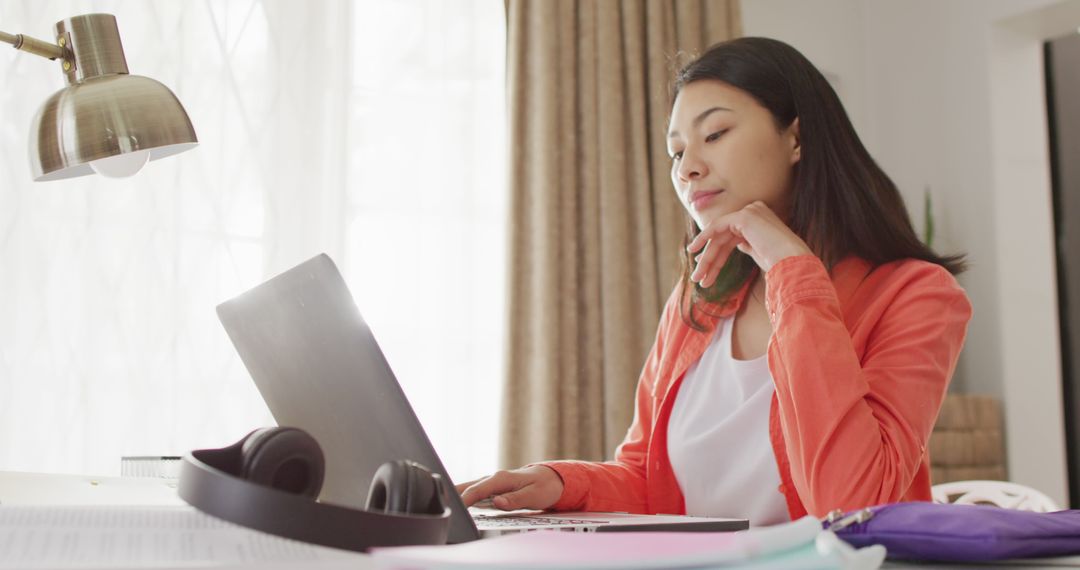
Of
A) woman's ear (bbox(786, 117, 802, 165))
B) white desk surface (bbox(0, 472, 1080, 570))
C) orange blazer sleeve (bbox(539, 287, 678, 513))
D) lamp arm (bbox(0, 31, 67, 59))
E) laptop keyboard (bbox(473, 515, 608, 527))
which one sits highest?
lamp arm (bbox(0, 31, 67, 59))

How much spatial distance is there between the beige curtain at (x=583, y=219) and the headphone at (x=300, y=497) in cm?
184

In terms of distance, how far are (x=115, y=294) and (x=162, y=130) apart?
46.3 inches

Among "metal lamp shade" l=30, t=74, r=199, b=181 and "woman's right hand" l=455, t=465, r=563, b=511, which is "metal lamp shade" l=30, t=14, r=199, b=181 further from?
"woman's right hand" l=455, t=465, r=563, b=511

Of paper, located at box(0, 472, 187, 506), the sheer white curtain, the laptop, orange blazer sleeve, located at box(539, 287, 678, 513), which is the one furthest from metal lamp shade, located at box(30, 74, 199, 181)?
the sheer white curtain

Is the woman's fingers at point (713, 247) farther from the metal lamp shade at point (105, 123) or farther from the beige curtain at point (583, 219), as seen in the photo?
the beige curtain at point (583, 219)

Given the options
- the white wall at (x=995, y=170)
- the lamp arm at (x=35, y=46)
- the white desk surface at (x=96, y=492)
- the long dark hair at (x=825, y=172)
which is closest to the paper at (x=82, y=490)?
the white desk surface at (x=96, y=492)

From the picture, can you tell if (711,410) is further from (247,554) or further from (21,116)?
(21,116)

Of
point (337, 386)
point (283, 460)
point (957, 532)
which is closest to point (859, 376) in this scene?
point (957, 532)

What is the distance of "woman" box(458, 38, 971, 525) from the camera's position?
111cm

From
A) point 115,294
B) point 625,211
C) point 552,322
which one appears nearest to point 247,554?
point 115,294

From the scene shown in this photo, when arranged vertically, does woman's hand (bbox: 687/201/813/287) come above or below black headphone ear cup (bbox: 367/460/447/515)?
above

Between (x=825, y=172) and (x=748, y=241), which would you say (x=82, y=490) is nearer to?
(x=748, y=241)

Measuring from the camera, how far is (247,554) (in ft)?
1.51

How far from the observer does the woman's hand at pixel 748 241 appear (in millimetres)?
1215
